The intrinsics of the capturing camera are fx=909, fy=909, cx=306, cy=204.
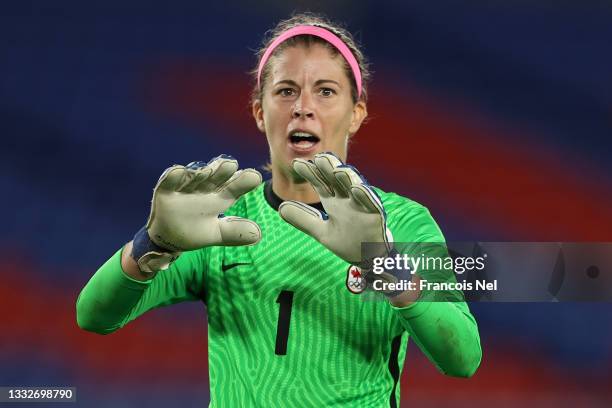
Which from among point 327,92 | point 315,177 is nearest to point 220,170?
point 315,177

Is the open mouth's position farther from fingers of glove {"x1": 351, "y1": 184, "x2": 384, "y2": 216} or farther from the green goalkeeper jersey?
fingers of glove {"x1": 351, "y1": 184, "x2": 384, "y2": 216}

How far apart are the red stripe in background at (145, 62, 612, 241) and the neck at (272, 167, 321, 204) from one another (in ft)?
4.67

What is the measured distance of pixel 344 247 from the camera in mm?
1389

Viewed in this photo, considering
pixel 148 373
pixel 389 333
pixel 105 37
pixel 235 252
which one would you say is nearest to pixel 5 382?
pixel 148 373

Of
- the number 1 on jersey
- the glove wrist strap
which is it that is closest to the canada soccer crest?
the number 1 on jersey

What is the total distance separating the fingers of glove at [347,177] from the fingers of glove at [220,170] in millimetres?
172

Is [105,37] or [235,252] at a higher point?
[105,37]

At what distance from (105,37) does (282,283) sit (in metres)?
1.84

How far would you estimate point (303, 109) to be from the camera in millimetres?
1711

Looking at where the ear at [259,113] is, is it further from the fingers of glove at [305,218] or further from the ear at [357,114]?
the fingers of glove at [305,218]

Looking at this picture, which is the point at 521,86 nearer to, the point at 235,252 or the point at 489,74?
the point at 489,74

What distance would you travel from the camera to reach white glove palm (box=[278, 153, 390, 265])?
1.35m

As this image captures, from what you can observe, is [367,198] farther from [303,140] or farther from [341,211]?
[303,140]

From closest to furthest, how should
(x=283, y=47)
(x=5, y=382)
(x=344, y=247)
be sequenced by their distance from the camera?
(x=344, y=247), (x=283, y=47), (x=5, y=382)
